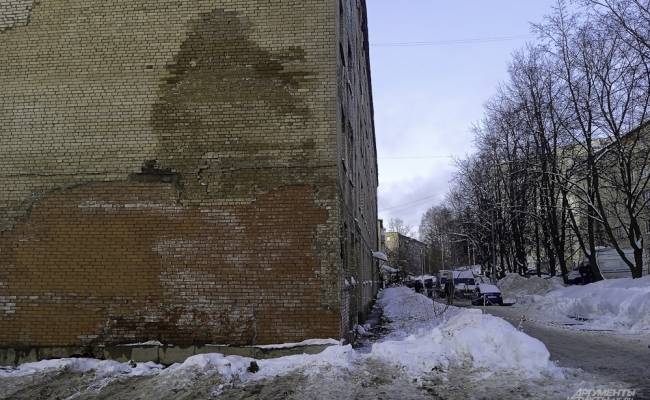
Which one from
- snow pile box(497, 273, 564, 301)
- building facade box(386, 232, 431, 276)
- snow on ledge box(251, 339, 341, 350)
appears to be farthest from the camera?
building facade box(386, 232, 431, 276)

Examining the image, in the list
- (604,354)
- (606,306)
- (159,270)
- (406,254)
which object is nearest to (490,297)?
(606,306)

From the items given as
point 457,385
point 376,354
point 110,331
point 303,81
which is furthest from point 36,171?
point 457,385

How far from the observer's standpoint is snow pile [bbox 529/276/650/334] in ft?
49.2

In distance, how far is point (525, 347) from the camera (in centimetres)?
809

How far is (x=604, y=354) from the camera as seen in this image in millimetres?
9906

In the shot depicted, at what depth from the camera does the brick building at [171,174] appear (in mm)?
9242

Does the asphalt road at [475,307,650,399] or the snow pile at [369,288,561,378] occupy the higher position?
the snow pile at [369,288,561,378]

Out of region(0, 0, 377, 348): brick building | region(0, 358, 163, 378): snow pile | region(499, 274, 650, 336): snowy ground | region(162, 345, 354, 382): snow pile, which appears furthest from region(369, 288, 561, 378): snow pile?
region(499, 274, 650, 336): snowy ground

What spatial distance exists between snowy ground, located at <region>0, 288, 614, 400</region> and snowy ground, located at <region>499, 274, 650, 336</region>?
727cm

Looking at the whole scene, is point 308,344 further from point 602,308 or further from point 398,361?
point 602,308

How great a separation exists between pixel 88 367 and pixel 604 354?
30.5 feet

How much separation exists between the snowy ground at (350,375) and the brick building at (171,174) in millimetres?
863

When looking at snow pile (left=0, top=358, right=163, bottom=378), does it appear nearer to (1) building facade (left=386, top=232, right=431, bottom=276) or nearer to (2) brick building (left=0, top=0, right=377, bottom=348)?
(2) brick building (left=0, top=0, right=377, bottom=348)

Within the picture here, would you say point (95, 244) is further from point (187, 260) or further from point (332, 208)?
point (332, 208)
